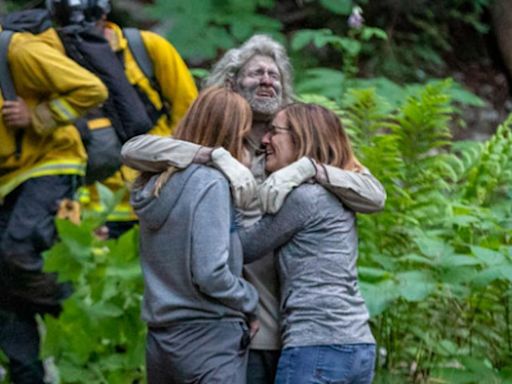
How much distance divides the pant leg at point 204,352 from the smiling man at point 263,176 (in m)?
0.16

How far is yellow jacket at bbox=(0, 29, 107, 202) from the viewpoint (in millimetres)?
5324

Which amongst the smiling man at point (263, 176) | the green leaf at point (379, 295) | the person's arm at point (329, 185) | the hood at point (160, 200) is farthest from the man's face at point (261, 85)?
the green leaf at point (379, 295)

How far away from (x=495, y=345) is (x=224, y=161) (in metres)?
2.15

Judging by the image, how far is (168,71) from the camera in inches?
236

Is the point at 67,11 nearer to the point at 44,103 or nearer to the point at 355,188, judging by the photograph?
the point at 44,103

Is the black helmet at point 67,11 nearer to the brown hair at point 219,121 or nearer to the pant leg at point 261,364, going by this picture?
the brown hair at point 219,121

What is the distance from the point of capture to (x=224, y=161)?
3867 millimetres

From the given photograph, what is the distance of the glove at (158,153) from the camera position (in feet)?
12.8

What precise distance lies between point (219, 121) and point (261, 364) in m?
0.91

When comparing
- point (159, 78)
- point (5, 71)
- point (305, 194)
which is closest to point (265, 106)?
point (305, 194)

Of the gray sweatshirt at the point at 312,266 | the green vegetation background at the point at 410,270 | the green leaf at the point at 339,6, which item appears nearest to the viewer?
the gray sweatshirt at the point at 312,266

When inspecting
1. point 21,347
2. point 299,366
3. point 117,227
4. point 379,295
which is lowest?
point 21,347

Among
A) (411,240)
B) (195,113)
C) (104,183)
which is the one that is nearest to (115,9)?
(104,183)

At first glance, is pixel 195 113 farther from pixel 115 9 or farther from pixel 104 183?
pixel 115 9
